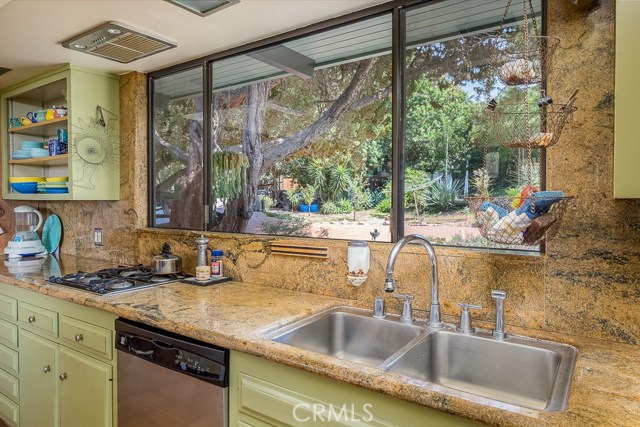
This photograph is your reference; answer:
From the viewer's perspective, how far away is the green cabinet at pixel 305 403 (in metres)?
0.98

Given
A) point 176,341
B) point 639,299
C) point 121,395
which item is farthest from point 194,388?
point 639,299

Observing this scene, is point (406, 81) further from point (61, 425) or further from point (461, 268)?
point (61, 425)

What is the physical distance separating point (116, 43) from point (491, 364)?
233 centimetres

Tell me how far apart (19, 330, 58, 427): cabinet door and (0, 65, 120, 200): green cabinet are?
3.06ft

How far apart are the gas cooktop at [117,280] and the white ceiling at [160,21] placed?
4.18 ft

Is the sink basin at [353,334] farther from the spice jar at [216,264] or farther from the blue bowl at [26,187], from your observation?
the blue bowl at [26,187]

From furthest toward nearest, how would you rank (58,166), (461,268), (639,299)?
1. (58,166)
2. (461,268)
3. (639,299)

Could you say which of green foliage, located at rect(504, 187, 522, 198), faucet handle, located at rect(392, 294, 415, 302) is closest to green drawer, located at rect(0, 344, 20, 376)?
faucet handle, located at rect(392, 294, 415, 302)

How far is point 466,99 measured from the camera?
1.59 m

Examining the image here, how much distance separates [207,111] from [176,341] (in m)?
1.50

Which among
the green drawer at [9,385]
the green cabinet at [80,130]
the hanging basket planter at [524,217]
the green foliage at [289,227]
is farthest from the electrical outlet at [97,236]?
the hanging basket planter at [524,217]

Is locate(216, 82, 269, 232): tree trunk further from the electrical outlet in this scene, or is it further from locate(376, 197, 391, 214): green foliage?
the electrical outlet

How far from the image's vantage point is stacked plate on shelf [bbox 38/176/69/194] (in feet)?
8.84

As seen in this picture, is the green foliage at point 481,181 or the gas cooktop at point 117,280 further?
the gas cooktop at point 117,280
